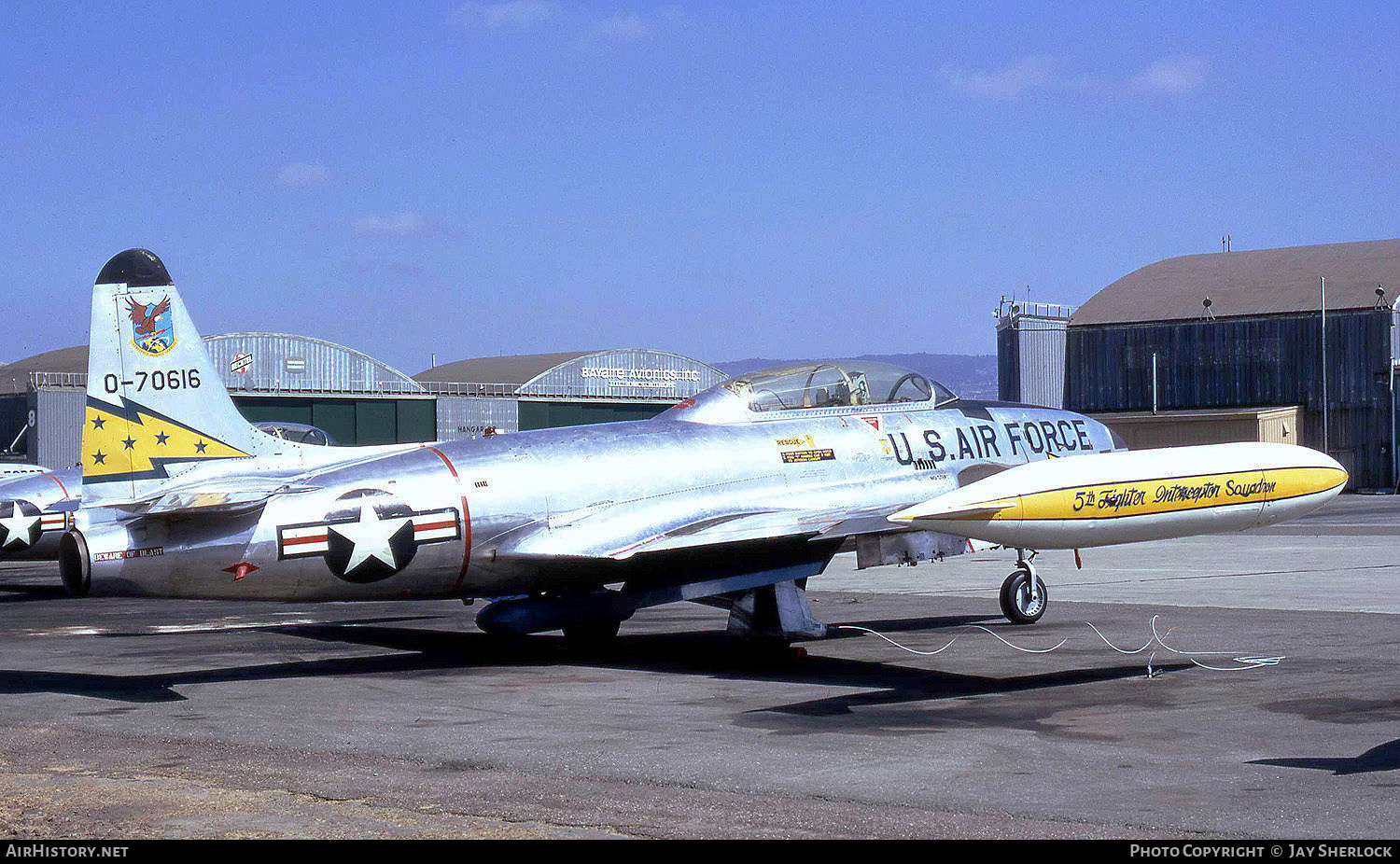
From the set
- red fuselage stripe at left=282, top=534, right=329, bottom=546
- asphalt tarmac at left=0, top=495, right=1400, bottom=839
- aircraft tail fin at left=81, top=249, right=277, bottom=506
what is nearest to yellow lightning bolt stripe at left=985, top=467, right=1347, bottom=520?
asphalt tarmac at left=0, top=495, right=1400, bottom=839

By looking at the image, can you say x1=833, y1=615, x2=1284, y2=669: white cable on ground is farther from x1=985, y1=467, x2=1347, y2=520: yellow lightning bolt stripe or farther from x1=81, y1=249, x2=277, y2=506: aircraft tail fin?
x1=81, y1=249, x2=277, y2=506: aircraft tail fin

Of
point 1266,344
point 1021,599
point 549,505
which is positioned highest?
point 1266,344

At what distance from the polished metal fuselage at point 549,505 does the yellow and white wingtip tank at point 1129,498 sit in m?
2.52

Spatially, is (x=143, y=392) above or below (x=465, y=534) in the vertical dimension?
above

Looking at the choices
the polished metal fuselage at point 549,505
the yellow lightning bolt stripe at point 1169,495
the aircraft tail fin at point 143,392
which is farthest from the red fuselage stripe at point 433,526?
the yellow lightning bolt stripe at point 1169,495

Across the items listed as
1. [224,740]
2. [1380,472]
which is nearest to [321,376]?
[1380,472]

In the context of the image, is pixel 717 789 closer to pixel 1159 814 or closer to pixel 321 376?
pixel 1159 814

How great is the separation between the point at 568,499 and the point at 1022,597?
6126mm

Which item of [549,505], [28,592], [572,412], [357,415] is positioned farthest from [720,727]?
[572,412]

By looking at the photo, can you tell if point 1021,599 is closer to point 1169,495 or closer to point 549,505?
point 1169,495

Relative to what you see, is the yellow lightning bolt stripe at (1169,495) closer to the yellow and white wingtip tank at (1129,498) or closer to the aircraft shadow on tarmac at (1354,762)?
the yellow and white wingtip tank at (1129,498)

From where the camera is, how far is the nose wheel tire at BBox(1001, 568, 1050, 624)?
17766mm

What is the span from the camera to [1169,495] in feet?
41.3

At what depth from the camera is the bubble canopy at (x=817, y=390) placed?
54.3 feet
